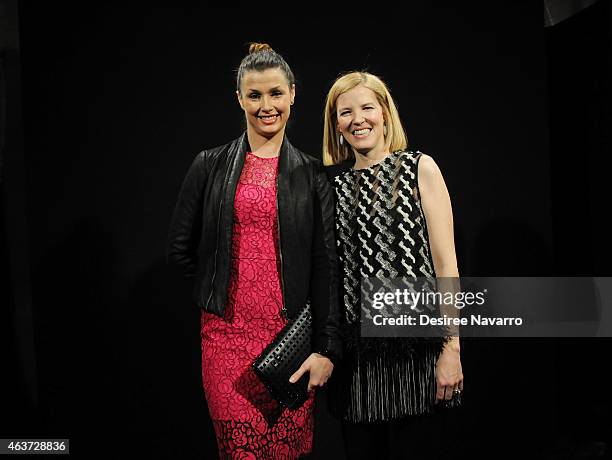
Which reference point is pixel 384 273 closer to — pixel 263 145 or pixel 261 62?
pixel 263 145

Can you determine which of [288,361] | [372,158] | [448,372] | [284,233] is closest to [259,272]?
[284,233]

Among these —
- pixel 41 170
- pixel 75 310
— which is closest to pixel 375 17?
pixel 41 170

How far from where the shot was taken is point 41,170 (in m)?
3.23

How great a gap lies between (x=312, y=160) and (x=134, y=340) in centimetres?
128

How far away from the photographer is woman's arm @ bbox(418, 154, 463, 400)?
2.45 meters

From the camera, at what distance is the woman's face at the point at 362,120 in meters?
2.53

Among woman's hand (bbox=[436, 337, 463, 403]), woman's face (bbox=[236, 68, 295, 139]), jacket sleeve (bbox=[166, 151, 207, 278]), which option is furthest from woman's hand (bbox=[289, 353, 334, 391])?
woman's face (bbox=[236, 68, 295, 139])

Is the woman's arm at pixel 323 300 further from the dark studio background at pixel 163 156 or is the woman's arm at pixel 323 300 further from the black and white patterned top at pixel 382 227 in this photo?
the dark studio background at pixel 163 156

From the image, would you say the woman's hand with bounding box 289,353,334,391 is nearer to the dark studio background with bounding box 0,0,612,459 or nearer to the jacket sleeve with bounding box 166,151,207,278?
the jacket sleeve with bounding box 166,151,207,278

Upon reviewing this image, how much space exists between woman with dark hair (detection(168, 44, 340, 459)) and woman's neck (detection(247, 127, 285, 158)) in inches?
1.3

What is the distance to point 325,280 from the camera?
251cm

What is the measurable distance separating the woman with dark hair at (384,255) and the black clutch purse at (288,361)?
0.14 metres

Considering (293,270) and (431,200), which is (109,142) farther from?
(431,200)

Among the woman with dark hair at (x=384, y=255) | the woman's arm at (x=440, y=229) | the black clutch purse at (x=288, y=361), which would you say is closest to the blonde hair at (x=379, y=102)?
the woman with dark hair at (x=384, y=255)
